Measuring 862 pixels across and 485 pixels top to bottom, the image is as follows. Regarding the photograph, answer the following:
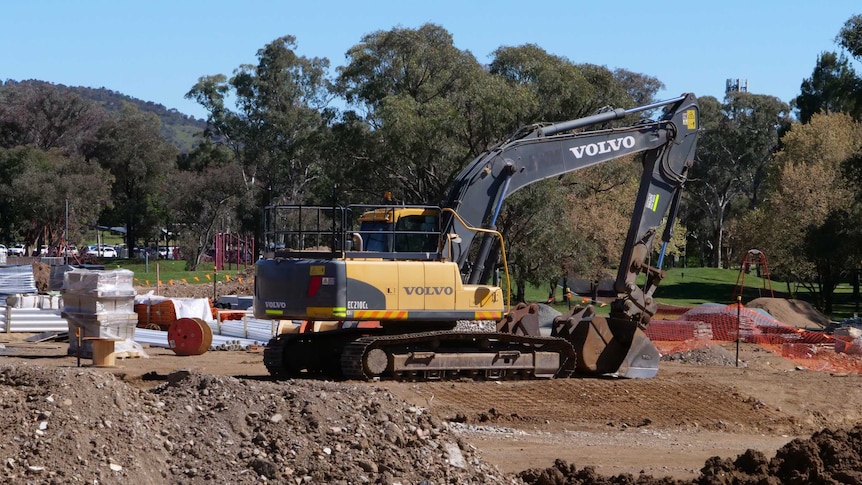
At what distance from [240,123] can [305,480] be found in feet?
228

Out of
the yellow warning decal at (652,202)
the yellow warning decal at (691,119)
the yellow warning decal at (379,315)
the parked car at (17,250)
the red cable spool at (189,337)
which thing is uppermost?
the yellow warning decal at (691,119)

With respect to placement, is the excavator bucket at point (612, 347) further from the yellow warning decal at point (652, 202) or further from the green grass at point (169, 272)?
the green grass at point (169, 272)

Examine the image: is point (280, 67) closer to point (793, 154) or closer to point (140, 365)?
point (793, 154)

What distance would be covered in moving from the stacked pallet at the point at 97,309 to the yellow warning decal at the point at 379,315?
225 inches

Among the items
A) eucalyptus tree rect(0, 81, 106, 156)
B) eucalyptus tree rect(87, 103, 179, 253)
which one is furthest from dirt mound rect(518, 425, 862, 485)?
eucalyptus tree rect(0, 81, 106, 156)

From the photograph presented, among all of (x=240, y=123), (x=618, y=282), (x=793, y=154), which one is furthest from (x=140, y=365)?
(x=240, y=123)

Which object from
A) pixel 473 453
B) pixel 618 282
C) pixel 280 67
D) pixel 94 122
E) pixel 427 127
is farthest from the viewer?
pixel 94 122

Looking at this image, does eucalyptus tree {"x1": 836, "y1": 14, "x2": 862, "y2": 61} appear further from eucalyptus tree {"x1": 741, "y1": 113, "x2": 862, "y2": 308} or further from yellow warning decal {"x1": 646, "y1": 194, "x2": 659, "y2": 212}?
yellow warning decal {"x1": 646, "y1": 194, "x2": 659, "y2": 212}

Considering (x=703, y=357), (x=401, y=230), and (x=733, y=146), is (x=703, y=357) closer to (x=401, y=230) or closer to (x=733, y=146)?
(x=401, y=230)

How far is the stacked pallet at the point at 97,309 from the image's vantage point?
20472 millimetres

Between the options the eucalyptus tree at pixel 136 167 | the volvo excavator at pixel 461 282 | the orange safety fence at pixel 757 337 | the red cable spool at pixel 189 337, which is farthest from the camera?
the eucalyptus tree at pixel 136 167

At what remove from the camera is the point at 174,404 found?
10.6m

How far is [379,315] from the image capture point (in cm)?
1716

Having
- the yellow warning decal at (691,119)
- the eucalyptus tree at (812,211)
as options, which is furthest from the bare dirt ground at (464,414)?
the eucalyptus tree at (812,211)
